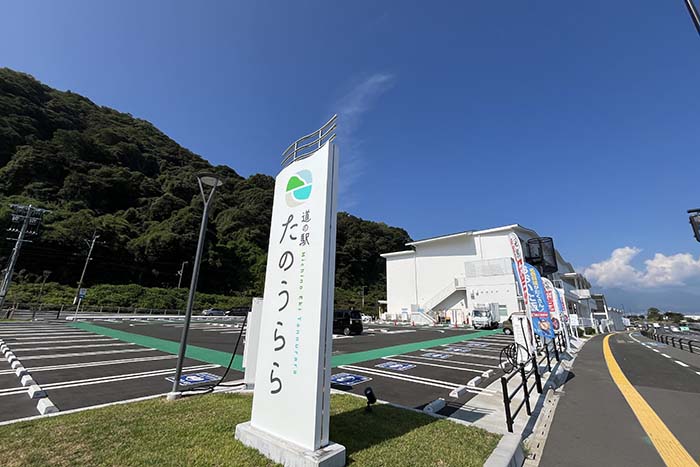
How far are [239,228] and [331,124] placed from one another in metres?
54.9

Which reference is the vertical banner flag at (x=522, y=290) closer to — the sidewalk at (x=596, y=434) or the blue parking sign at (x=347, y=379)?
the sidewalk at (x=596, y=434)

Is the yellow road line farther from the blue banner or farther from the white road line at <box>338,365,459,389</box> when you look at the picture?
the white road line at <box>338,365,459,389</box>

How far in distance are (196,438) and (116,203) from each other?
55.3 m

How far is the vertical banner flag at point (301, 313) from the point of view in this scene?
8.77 feet

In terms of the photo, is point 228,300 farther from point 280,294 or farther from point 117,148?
point 280,294

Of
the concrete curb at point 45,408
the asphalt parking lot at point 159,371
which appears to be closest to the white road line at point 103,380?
the asphalt parking lot at point 159,371

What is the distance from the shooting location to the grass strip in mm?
2637

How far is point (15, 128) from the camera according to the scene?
133 ft

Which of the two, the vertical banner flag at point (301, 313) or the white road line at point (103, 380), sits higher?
the vertical banner flag at point (301, 313)

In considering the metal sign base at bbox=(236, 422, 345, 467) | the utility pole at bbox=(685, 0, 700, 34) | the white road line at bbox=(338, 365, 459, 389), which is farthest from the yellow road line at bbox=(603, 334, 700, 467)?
the utility pole at bbox=(685, 0, 700, 34)

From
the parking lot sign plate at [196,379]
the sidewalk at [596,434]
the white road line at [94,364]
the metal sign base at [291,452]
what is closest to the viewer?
the metal sign base at [291,452]

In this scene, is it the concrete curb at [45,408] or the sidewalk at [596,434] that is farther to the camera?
the concrete curb at [45,408]

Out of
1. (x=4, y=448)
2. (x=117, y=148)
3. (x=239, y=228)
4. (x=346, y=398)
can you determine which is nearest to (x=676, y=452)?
(x=346, y=398)

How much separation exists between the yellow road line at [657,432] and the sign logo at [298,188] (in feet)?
16.3
